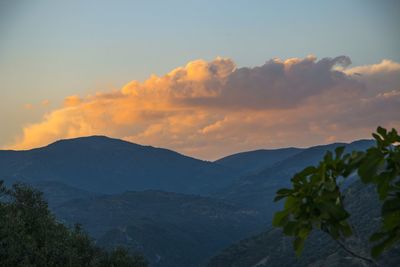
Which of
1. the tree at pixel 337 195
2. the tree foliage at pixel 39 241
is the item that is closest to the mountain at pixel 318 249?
the tree foliage at pixel 39 241

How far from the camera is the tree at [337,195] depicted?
574cm

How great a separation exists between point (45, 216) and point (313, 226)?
56.0 metres

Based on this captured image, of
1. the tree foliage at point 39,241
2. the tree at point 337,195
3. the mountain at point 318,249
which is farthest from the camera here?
the mountain at point 318,249

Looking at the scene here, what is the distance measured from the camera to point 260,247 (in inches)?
6555

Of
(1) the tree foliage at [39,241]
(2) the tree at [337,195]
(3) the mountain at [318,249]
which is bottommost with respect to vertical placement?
(3) the mountain at [318,249]

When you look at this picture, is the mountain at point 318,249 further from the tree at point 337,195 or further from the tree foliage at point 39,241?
the tree at point 337,195

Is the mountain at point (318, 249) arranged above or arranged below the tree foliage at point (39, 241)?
below

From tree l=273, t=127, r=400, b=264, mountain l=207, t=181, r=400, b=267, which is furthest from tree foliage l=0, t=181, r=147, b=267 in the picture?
mountain l=207, t=181, r=400, b=267

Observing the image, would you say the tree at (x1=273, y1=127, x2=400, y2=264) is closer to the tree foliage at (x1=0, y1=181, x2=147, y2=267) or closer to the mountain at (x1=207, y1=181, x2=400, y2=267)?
the tree foliage at (x1=0, y1=181, x2=147, y2=267)

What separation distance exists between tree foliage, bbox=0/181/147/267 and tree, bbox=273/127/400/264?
4373cm

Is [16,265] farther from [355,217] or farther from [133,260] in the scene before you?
[355,217]

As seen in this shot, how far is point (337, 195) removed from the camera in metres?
5.86

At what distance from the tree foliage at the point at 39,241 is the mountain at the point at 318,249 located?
50.1 m

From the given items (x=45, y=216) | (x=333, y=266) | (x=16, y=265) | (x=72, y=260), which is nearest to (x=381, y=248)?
(x=16, y=265)
